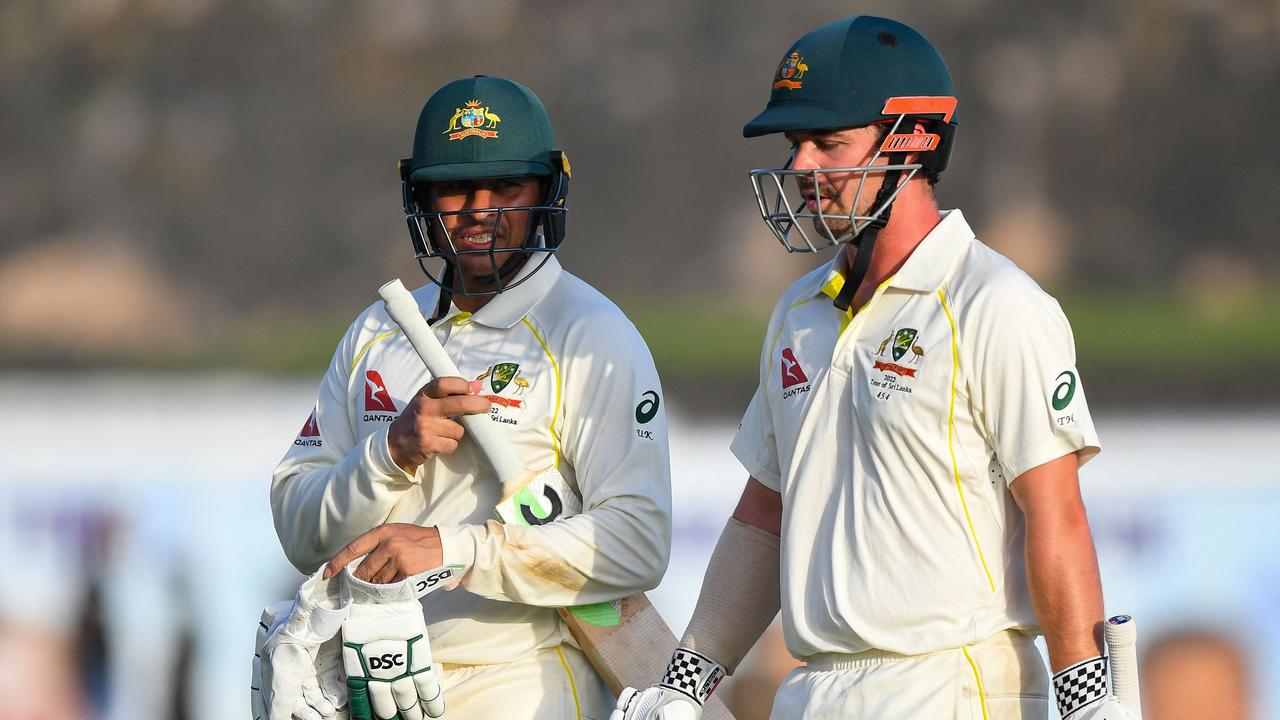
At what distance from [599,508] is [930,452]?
0.73 metres

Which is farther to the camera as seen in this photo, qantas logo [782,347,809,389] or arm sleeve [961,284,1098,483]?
qantas logo [782,347,809,389]

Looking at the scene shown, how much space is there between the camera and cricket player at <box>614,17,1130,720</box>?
2396mm

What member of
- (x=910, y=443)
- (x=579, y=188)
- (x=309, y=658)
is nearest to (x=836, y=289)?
(x=910, y=443)

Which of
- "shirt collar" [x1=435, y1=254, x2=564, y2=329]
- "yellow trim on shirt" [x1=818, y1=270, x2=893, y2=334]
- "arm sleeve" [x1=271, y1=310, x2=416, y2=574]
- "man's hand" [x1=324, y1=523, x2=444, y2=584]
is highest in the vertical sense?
"shirt collar" [x1=435, y1=254, x2=564, y2=329]

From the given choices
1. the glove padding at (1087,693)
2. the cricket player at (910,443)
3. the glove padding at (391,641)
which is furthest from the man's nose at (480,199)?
the glove padding at (1087,693)

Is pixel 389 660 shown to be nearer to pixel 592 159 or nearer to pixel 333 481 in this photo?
pixel 333 481

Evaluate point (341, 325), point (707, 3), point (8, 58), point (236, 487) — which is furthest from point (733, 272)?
point (8, 58)

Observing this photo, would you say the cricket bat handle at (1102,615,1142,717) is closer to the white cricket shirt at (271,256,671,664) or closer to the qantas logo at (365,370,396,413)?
the white cricket shirt at (271,256,671,664)

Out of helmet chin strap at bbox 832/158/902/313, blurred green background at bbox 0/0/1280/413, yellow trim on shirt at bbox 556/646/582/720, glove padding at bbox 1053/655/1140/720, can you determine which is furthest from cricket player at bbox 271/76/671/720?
blurred green background at bbox 0/0/1280/413

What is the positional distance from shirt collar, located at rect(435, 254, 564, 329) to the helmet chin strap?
67 centimetres

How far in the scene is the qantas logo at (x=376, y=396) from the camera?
10.2 ft

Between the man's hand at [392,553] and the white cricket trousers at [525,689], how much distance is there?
290mm

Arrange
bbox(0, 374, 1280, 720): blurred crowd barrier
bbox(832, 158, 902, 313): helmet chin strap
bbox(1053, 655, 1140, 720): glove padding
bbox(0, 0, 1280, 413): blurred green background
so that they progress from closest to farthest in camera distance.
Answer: bbox(1053, 655, 1140, 720): glove padding → bbox(832, 158, 902, 313): helmet chin strap → bbox(0, 374, 1280, 720): blurred crowd barrier → bbox(0, 0, 1280, 413): blurred green background

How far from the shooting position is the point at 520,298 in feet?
10.3
